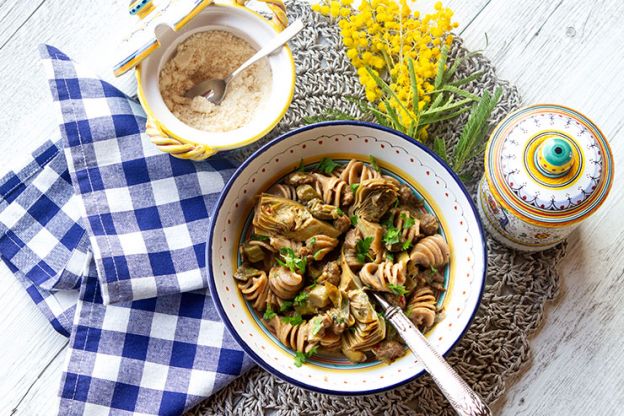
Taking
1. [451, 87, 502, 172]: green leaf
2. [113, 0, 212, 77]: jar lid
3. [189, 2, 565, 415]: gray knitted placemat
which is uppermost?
[113, 0, 212, 77]: jar lid

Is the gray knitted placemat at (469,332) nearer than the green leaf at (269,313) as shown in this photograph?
No

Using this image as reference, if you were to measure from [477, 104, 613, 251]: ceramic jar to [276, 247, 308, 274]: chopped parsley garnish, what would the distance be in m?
0.43

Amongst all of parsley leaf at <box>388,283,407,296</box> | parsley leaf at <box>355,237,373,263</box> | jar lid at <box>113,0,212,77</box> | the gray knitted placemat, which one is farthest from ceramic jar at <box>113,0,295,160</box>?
parsley leaf at <box>388,283,407,296</box>

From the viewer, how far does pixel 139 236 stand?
5.32 feet

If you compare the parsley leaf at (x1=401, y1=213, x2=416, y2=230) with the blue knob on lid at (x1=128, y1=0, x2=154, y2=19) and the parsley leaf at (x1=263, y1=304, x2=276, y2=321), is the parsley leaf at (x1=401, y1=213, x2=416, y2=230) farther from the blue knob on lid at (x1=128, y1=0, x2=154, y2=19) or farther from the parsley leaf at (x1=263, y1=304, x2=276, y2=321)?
the blue knob on lid at (x1=128, y1=0, x2=154, y2=19)

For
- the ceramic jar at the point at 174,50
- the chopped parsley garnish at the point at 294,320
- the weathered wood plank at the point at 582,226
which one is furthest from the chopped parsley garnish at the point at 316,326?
the weathered wood plank at the point at 582,226

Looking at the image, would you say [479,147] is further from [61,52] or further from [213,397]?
[61,52]

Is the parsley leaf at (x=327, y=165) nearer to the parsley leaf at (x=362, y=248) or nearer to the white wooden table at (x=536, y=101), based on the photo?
the parsley leaf at (x=362, y=248)

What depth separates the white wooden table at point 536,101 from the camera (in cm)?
164

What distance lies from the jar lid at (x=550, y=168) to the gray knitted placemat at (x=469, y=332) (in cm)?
24

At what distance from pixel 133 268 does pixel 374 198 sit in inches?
23.8

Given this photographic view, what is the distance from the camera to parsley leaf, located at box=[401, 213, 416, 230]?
4.78 ft

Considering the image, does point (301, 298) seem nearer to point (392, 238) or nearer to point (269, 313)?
point (269, 313)

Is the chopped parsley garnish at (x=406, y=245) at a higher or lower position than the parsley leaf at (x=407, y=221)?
lower
